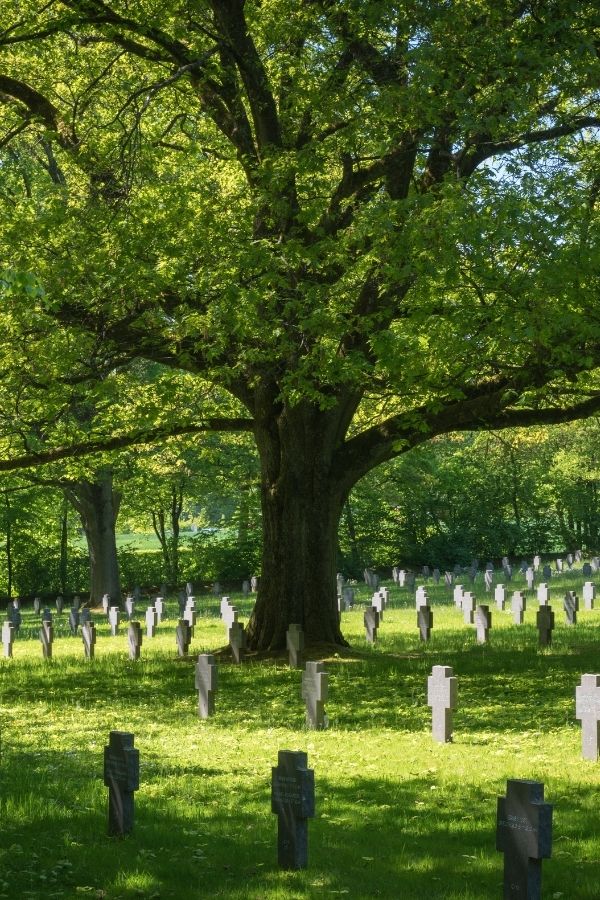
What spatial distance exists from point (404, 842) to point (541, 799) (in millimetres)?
1815

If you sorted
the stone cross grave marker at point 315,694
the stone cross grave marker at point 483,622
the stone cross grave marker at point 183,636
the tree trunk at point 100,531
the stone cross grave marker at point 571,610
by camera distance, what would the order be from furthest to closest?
the tree trunk at point 100,531 < the stone cross grave marker at point 571,610 < the stone cross grave marker at point 183,636 < the stone cross grave marker at point 483,622 < the stone cross grave marker at point 315,694

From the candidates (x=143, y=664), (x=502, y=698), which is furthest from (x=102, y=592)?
(x=502, y=698)

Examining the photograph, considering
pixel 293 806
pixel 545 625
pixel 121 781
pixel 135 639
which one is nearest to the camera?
pixel 293 806

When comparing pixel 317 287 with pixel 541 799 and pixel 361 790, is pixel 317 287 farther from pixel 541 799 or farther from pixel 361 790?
pixel 541 799

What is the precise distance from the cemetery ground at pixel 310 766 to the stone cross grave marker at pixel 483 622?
890 mm

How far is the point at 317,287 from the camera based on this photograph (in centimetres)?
1438

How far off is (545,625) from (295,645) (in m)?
4.37

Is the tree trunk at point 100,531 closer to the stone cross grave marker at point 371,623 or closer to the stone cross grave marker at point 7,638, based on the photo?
the stone cross grave marker at point 7,638

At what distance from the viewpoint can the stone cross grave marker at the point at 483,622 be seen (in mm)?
19344

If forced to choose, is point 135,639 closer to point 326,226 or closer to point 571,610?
point 326,226

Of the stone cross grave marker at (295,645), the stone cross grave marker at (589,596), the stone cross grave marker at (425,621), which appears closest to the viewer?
the stone cross grave marker at (295,645)

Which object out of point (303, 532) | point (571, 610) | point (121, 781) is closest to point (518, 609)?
point (571, 610)

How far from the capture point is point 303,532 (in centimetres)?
1775

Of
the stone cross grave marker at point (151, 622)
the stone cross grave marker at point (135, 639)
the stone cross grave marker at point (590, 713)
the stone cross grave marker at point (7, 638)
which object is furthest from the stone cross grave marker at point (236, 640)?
the stone cross grave marker at point (151, 622)
